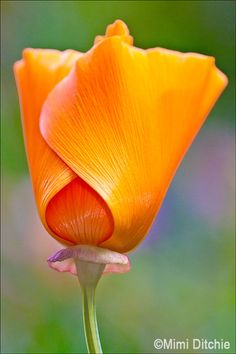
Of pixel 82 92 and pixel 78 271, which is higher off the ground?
pixel 82 92

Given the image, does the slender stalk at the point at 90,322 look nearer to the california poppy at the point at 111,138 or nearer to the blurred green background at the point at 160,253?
the california poppy at the point at 111,138

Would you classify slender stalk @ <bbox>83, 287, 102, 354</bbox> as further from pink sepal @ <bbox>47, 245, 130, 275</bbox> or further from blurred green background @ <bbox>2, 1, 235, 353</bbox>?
blurred green background @ <bbox>2, 1, 235, 353</bbox>

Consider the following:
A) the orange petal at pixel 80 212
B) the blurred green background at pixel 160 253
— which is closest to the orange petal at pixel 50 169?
the orange petal at pixel 80 212

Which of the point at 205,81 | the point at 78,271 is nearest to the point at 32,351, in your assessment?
the point at 78,271

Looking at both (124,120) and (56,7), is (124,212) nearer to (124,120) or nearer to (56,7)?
(124,120)

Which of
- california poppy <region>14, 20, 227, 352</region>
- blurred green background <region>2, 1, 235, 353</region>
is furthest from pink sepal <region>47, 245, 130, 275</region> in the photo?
blurred green background <region>2, 1, 235, 353</region>

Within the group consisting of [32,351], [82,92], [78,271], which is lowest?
[32,351]

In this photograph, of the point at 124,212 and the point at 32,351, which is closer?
the point at 124,212
